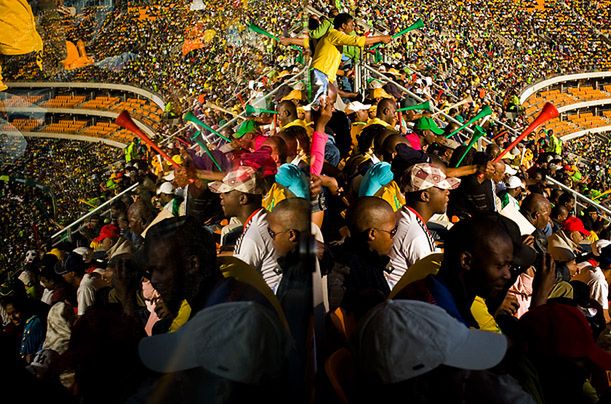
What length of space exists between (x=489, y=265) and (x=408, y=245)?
85cm

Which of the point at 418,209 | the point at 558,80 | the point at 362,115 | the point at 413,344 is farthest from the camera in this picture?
the point at 558,80

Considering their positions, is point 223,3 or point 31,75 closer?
point 31,75

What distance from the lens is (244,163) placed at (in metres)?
1.12

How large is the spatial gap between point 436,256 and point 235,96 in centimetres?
98

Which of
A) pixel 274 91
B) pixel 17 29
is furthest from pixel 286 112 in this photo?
pixel 17 29

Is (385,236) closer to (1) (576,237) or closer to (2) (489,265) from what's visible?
(2) (489,265)

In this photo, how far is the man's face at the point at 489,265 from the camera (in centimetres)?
175

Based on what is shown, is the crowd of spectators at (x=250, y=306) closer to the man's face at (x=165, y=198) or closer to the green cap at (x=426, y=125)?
the man's face at (x=165, y=198)

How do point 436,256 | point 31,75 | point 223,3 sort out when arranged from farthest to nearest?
1. point 436,256
2. point 223,3
3. point 31,75

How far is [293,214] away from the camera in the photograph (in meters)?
1.04

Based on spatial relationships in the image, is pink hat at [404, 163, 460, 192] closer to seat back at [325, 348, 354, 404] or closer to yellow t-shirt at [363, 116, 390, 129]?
yellow t-shirt at [363, 116, 390, 129]

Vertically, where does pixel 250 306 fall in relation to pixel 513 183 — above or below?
above

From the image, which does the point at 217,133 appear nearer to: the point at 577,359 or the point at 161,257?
the point at 161,257

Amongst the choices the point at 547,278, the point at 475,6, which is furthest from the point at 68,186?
the point at 475,6
